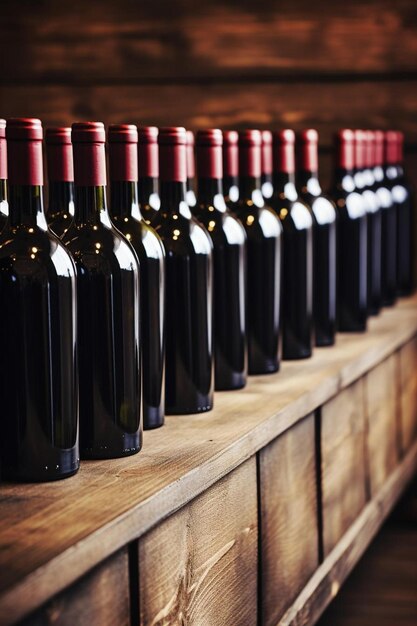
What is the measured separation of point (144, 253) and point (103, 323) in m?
0.15

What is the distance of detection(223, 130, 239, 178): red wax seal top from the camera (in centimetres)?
168

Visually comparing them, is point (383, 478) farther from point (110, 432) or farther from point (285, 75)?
point (285, 75)

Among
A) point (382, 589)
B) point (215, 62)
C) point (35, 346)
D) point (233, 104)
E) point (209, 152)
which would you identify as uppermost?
point (215, 62)

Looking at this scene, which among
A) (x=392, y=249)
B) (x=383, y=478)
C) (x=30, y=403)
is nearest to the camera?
(x=30, y=403)

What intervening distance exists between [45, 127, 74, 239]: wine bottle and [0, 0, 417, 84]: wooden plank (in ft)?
6.34

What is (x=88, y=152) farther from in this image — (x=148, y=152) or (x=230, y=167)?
(x=230, y=167)

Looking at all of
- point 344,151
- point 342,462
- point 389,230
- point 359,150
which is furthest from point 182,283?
point 389,230

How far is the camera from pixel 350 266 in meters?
2.28

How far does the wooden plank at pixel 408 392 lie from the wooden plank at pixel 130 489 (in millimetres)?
713

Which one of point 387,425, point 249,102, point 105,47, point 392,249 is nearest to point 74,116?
point 105,47

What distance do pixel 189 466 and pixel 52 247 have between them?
0.27 m

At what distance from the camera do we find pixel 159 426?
4.66ft

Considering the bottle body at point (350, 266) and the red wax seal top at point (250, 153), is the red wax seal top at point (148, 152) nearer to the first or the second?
the red wax seal top at point (250, 153)

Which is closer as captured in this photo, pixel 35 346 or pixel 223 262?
pixel 35 346
